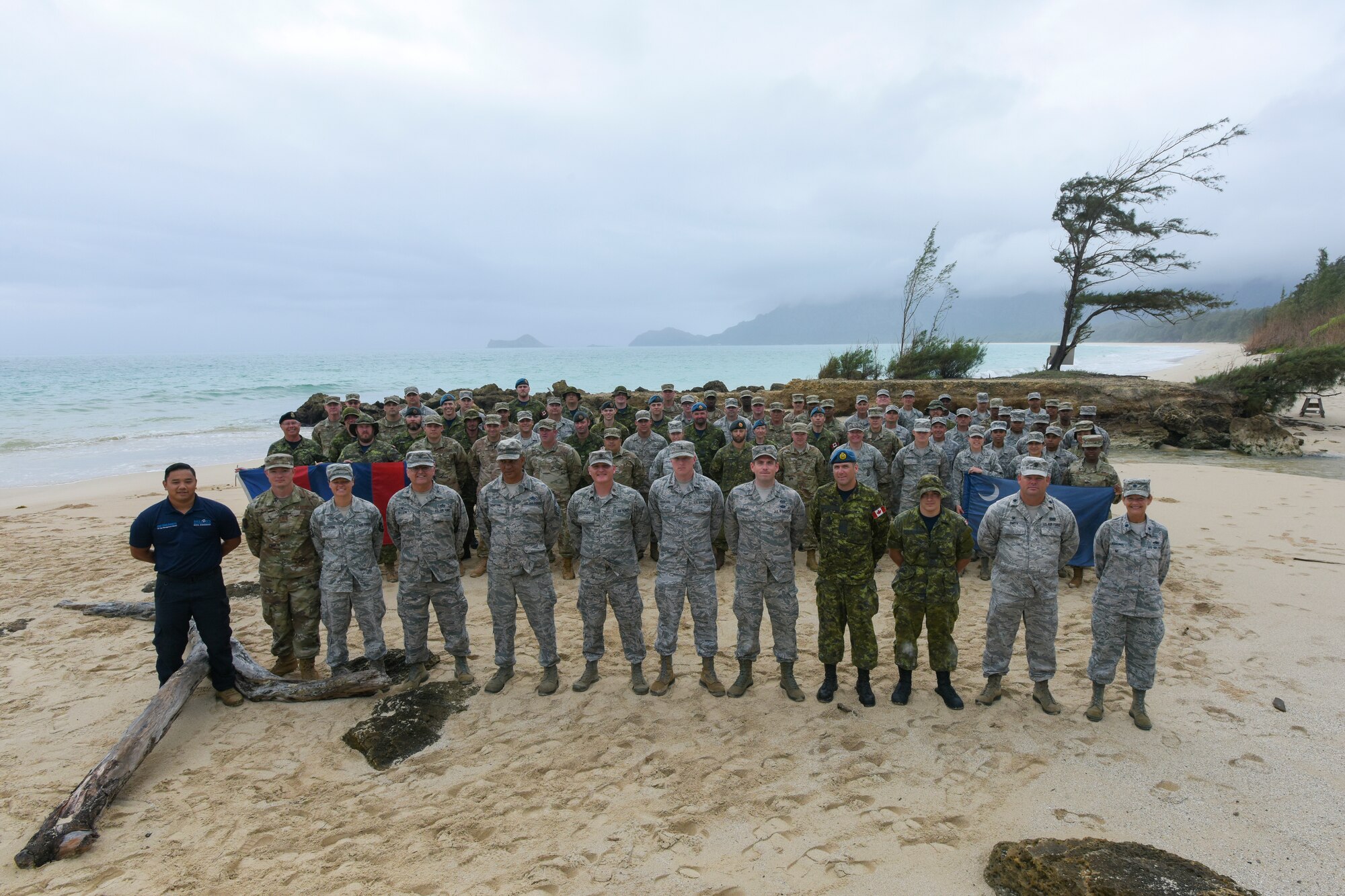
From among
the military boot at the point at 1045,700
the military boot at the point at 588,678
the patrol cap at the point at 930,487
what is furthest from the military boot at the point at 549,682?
the military boot at the point at 1045,700

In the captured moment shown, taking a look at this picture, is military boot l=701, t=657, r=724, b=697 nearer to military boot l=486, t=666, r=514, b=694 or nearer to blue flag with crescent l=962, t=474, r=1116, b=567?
military boot l=486, t=666, r=514, b=694

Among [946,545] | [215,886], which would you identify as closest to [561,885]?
[215,886]

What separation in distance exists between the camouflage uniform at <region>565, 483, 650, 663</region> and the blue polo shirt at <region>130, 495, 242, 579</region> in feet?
9.01

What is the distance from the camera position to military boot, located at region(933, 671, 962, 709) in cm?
508

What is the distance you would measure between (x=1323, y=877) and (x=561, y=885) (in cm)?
401

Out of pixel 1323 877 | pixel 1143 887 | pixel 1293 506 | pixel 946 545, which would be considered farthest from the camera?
pixel 1293 506

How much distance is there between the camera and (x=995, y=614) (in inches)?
199

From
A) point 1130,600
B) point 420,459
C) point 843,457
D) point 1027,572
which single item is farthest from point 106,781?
point 1130,600

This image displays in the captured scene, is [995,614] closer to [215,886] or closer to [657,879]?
[657,879]

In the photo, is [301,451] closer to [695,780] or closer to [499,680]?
[499,680]

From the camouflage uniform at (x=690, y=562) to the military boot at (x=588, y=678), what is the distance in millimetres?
601

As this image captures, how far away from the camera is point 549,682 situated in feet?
18.1

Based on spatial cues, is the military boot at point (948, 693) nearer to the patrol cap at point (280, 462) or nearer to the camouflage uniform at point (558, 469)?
the camouflage uniform at point (558, 469)

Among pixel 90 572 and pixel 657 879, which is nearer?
pixel 657 879
